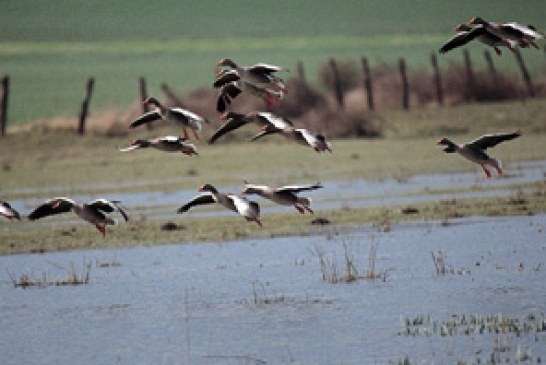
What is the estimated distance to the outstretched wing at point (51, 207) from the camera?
1493 centimetres

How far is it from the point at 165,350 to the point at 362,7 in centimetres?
10731

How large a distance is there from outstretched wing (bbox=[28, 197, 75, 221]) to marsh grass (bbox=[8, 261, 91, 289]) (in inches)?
55.5

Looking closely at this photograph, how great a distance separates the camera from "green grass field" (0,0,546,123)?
9300cm

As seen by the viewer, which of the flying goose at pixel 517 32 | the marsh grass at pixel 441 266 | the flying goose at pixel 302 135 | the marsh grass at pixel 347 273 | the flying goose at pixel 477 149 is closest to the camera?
the flying goose at pixel 302 135

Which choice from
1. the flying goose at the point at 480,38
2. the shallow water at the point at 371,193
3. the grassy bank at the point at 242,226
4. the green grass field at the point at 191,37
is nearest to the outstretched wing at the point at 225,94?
the flying goose at the point at 480,38

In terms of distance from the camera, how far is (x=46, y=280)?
17.2 m

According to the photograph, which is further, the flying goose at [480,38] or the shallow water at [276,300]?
the flying goose at [480,38]

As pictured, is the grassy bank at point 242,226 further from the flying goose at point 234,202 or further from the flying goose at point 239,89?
the flying goose at point 234,202

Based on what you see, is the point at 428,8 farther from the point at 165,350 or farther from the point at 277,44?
the point at 165,350

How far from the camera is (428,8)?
11350cm

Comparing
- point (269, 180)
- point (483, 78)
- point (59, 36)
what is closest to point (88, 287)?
point (269, 180)

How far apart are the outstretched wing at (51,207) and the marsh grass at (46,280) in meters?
1.41

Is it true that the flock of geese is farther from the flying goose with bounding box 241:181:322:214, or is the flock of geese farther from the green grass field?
the green grass field

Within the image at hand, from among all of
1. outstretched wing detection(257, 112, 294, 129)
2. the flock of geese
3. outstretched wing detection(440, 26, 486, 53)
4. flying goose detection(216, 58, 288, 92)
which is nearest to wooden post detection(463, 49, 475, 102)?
the flock of geese
